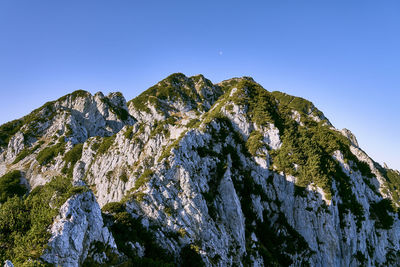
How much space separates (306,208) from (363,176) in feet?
91.0

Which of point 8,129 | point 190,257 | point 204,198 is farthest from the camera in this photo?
point 8,129

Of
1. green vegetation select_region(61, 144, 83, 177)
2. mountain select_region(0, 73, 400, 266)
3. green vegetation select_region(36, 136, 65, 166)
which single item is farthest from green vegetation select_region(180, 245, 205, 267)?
green vegetation select_region(36, 136, 65, 166)

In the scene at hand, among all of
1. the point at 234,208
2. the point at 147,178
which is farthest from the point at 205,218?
the point at 147,178

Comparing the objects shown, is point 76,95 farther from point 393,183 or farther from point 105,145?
point 393,183

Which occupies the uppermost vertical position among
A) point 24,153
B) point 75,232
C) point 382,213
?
point 24,153

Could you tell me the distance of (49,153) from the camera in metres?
70.7

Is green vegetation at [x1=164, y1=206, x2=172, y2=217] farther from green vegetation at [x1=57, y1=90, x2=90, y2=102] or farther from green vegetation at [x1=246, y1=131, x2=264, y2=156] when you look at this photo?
green vegetation at [x1=57, y1=90, x2=90, y2=102]

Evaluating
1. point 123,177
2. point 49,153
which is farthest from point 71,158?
point 123,177

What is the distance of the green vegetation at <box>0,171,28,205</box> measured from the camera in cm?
5410

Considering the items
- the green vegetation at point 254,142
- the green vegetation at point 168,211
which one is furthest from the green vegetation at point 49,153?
the green vegetation at point 254,142

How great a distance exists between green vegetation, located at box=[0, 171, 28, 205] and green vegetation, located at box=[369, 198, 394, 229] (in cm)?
9239

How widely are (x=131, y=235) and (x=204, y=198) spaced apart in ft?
42.5

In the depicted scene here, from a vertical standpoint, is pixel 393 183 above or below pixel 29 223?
above

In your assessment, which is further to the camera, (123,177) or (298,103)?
(298,103)
